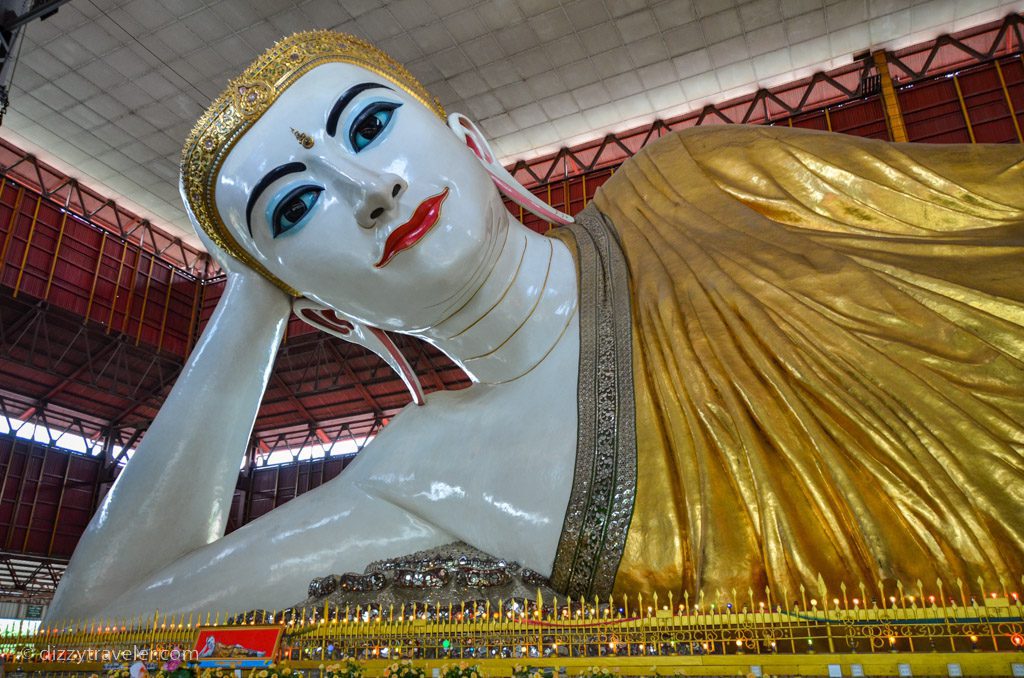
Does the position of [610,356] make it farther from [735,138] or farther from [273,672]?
[273,672]

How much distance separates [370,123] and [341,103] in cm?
13

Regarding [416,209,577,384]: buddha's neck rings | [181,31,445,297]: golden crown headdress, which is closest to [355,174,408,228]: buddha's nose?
[416,209,577,384]: buddha's neck rings

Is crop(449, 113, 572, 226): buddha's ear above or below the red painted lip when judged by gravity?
above

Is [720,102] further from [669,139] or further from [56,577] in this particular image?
[56,577]

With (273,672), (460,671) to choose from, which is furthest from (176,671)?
(460,671)

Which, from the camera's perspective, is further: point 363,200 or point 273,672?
point 363,200

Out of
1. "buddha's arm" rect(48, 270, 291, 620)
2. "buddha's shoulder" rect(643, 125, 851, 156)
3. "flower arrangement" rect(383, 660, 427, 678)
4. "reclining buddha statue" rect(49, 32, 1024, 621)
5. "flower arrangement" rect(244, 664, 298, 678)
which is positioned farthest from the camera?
"buddha's shoulder" rect(643, 125, 851, 156)

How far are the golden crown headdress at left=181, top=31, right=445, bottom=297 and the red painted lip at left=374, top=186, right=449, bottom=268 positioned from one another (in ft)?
2.59

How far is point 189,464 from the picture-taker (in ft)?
9.66

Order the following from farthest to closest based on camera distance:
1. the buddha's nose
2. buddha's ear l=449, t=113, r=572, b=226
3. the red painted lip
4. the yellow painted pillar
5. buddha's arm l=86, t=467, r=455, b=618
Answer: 1. the yellow painted pillar
2. buddha's ear l=449, t=113, r=572, b=226
3. buddha's arm l=86, t=467, r=455, b=618
4. the red painted lip
5. the buddha's nose

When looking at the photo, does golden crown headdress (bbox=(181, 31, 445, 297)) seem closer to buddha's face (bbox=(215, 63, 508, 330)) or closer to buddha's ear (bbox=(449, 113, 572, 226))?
buddha's face (bbox=(215, 63, 508, 330))

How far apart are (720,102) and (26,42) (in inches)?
357

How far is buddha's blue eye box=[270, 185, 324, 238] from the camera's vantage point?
2.65 metres

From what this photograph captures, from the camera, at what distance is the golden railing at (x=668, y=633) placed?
1.60m
